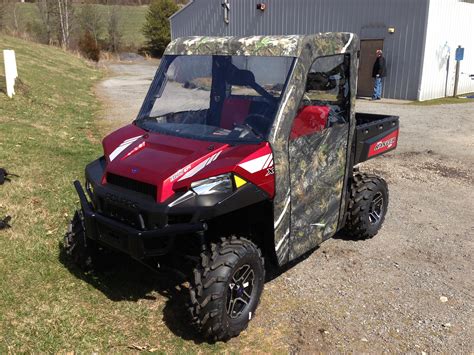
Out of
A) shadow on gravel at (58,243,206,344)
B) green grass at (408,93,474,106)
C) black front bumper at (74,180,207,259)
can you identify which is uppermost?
black front bumper at (74,180,207,259)

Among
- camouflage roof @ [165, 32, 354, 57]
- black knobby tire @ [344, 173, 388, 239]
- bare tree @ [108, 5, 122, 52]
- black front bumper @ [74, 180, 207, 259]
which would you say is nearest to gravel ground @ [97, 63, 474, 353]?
black knobby tire @ [344, 173, 388, 239]

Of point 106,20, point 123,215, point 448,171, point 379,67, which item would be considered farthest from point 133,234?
point 106,20

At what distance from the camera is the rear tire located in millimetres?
4137

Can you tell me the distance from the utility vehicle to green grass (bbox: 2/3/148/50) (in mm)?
50008

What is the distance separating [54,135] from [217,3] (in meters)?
16.5

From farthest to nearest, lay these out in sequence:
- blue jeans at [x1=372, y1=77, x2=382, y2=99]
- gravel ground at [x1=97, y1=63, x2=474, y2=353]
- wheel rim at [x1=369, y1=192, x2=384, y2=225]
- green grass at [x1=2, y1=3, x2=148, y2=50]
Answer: green grass at [x1=2, y1=3, x2=148, y2=50] → blue jeans at [x1=372, y1=77, x2=382, y2=99] → wheel rim at [x1=369, y1=192, x2=384, y2=225] → gravel ground at [x1=97, y1=63, x2=474, y2=353]

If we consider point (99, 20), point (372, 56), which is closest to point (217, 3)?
point (372, 56)

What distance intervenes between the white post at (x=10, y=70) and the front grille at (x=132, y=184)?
10172 millimetres

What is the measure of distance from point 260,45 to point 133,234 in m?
1.77

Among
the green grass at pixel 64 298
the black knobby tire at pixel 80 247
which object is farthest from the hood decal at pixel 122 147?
the green grass at pixel 64 298

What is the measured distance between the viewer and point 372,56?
18875 mm

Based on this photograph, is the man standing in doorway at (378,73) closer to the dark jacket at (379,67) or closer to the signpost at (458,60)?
the dark jacket at (379,67)

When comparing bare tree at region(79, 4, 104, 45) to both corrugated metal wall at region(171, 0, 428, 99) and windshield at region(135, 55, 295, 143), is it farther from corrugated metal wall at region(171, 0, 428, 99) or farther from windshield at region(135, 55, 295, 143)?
windshield at region(135, 55, 295, 143)

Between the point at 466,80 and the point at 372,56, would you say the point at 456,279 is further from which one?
the point at 466,80
